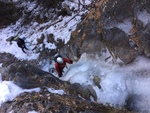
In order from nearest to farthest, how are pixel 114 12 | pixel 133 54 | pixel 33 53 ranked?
1. pixel 133 54
2. pixel 114 12
3. pixel 33 53

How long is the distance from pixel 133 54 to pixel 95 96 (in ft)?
6.08

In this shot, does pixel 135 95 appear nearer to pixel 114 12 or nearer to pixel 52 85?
pixel 52 85

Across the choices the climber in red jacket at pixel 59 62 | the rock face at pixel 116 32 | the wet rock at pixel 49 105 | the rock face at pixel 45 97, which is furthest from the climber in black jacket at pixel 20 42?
the wet rock at pixel 49 105

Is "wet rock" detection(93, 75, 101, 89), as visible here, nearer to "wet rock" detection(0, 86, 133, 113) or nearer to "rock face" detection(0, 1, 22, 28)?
"wet rock" detection(0, 86, 133, 113)

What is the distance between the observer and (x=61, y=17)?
12758 millimetres

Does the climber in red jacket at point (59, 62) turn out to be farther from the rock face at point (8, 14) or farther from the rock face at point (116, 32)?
the rock face at point (8, 14)

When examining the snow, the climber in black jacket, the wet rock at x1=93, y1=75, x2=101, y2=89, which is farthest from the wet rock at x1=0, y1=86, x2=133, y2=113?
the climber in black jacket

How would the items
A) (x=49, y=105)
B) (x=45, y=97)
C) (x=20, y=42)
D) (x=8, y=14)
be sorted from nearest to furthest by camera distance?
(x=49, y=105) < (x=45, y=97) < (x=20, y=42) < (x=8, y=14)

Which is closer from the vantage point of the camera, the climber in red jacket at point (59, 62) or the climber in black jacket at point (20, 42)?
the climber in red jacket at point (59, 62)

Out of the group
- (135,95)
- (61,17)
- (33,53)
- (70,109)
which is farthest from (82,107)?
(61,17)

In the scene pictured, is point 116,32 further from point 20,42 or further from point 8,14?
point 8,14

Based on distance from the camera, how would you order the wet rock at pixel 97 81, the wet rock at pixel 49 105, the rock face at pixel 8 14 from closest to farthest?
1. the wet rock at pixel 49 105
2. the wet rock at pixel 97 81
3. the rock face at pixel 8 14

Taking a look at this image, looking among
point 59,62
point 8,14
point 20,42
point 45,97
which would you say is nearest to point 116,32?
point 59,62

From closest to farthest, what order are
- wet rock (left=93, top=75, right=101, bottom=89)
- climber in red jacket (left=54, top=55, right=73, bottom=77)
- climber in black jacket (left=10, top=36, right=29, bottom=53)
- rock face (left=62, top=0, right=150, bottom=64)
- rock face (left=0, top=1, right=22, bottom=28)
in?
wet rock (left=93, top=75, right=101, bottom=89)
rock face (left=62, top=0, right=150, bottom=64)
climber in red jacket (left=54, top=55, right=73, bottom=77)
climber in black jacket (left=10, top=36, right=29, bottom=53)
rock face (left=0, top=1, right=22, bottom=28)
